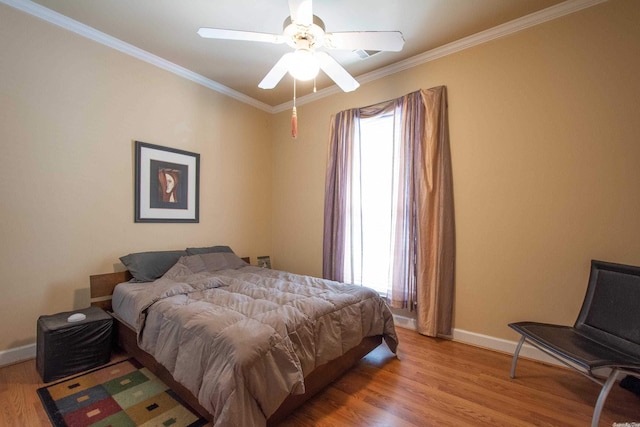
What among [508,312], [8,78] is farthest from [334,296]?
[8,78]

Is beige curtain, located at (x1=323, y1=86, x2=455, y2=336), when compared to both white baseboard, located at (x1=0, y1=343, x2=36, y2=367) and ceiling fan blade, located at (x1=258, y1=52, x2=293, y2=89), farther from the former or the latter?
white baseboard, located at (x1=0, y1=343, x2=36, y2=367)

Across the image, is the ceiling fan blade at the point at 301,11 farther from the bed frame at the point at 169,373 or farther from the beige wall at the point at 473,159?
the bed frame at the point at 169,373

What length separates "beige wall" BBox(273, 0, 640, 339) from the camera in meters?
2.02

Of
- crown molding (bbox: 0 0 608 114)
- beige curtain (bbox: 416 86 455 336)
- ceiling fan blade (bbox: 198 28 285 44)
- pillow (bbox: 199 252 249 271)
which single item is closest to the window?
beige curtain (bbox: 416 86 455 336)

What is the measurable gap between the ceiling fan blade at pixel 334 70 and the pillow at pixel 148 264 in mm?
2351

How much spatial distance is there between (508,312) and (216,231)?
10.7 feet

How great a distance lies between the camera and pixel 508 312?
2432 millimetres

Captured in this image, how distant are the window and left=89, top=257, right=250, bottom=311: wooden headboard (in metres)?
2.37

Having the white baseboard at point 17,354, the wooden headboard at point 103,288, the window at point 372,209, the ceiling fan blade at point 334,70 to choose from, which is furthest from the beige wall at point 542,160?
the white baseboard at point 17,354

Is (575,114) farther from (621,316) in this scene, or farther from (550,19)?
(621,316)

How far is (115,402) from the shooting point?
5.71ft

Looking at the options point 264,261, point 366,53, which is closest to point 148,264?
point 264,261

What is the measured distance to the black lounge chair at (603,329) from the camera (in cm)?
163

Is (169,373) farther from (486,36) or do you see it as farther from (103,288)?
(486,36)
